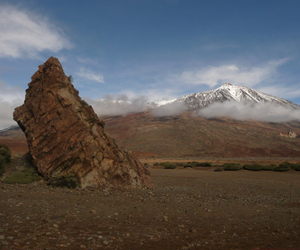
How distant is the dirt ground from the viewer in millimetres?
5189

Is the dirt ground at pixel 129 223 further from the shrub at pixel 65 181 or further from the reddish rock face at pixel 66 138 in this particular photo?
the reddish rock face at pixel 66 138

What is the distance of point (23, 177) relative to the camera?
39.6ft

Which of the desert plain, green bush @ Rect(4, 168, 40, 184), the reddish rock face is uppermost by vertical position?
the reddish rock face

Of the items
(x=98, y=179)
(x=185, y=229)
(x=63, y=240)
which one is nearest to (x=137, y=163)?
(x=98, y=179)

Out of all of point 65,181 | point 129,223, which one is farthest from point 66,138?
point 129,223

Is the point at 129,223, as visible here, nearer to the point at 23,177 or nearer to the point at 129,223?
the point at 129,223

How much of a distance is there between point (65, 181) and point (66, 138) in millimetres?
2637

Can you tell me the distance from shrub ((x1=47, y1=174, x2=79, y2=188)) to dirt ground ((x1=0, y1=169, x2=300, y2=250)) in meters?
0.53

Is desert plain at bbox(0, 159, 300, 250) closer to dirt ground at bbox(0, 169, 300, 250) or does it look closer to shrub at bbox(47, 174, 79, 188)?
dirt ground at bbox(0, 169, 300, 250)

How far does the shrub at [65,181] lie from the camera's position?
11359 millimetres

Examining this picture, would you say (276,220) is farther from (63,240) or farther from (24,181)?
(24,181)

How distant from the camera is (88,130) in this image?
42.4ft

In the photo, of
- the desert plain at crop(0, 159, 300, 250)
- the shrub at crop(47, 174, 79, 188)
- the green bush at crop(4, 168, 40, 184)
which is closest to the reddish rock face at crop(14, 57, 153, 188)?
the shrub at crop(47, 174, 79, 188)

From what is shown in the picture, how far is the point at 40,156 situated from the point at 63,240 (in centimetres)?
867
